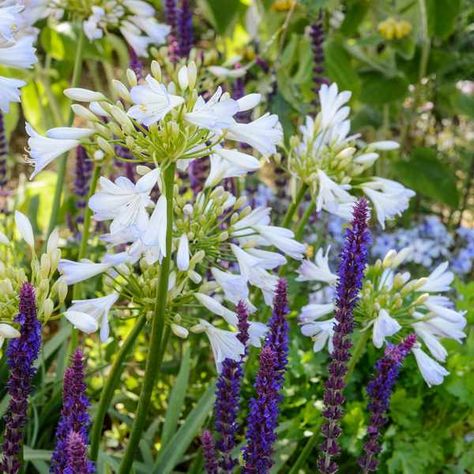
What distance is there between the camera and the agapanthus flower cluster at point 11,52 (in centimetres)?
174

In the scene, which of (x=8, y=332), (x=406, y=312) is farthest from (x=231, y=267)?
(x=8, y=332)

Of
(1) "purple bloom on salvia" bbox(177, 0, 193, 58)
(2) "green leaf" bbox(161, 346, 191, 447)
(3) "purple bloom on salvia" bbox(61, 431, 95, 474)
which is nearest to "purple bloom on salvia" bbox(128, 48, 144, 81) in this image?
(1) "purple bloom on salvia" bbox(177, 0, 193, 58)

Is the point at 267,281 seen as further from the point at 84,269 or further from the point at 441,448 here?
the point at 441,448

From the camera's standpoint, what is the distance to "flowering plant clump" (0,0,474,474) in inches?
59.2

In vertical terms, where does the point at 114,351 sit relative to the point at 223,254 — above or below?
below

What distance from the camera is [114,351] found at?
268 cm

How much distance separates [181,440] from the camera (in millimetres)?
2080

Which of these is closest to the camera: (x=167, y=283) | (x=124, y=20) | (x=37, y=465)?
(x=167, y=283)

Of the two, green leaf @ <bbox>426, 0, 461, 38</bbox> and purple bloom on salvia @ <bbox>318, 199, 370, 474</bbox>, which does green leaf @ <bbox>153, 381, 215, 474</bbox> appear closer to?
purple bloom on salvia @ <bbox>318, 199, 370, 474</bbox>

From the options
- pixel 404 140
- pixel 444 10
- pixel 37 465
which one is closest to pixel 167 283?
pixel 37 465

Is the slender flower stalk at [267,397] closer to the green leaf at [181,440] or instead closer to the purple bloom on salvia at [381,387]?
the purple bloom on salvia at [381,387]

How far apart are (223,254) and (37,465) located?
0.72 meters

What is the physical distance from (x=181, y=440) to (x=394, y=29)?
210 centimetres

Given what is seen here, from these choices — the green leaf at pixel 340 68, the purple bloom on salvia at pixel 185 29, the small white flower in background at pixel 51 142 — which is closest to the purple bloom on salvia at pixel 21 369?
the small white flower in background at pixel 51 142
